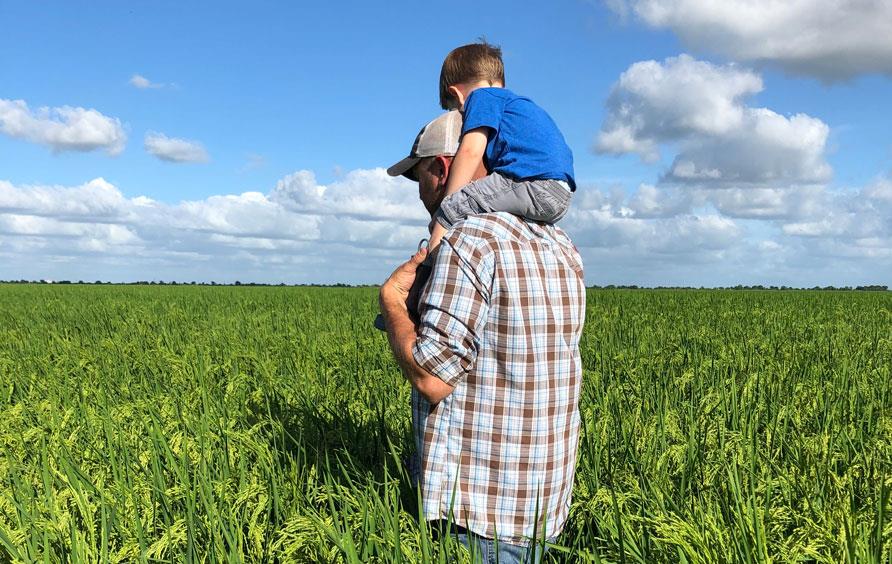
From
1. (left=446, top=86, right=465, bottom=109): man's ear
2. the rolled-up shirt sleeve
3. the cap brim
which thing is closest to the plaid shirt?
the rolled-up shirt sleeve

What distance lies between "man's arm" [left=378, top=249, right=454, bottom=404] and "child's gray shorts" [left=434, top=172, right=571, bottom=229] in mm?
209

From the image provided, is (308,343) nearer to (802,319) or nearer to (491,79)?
(491,79)

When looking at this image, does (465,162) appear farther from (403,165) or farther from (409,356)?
(409,356)

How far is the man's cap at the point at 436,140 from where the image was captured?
2.20 meters

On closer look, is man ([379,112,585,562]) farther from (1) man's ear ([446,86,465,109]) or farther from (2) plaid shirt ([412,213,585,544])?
(1) man's ear ([446,86,465,109])

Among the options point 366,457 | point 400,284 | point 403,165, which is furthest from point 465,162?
point 366,457

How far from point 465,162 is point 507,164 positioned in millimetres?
138

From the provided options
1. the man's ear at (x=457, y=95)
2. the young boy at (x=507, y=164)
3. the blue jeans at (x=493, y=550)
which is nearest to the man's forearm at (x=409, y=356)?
the young boy at (x=507, y=164)

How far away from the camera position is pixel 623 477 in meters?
2.97

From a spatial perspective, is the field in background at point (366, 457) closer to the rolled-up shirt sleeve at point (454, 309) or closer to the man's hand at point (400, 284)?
the rolled-up shirt sleeve at point (454, 309)

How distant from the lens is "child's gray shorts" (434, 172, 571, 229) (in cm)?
210

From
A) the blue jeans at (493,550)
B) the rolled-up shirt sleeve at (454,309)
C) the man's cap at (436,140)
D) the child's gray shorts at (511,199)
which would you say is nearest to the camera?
the rolled-up shirt sleeve at (454,309)

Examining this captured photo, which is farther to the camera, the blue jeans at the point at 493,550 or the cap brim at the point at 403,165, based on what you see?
the cap brim at the point at 403,165

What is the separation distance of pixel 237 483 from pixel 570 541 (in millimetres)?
1463
